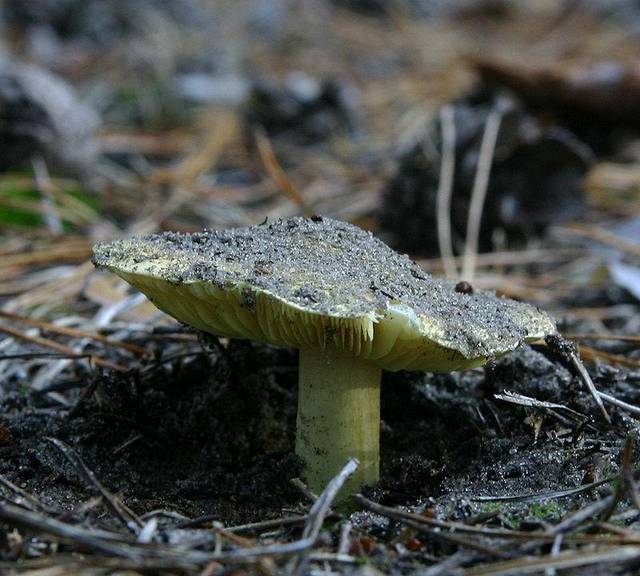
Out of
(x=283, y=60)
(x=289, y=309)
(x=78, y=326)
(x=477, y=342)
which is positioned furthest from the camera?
(x=283, y=60)

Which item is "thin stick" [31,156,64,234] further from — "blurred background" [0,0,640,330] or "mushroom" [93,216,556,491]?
"mushroom" [93,216,556,491]

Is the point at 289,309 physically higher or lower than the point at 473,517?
higher

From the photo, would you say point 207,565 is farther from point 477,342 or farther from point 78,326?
point 78,326

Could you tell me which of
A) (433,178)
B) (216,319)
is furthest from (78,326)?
(433,178)

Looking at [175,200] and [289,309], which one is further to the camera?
[175,200]

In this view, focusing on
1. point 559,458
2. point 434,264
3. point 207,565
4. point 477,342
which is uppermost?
point 434,264

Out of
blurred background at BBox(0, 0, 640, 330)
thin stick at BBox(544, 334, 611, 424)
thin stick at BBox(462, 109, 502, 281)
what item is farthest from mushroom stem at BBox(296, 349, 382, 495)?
thin stick at BBox(462, 109, 502, 281)

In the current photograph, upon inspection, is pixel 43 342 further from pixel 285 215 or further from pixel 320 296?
pixel 285 215

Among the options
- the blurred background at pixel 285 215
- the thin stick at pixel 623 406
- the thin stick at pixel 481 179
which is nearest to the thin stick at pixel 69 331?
the blurred background at pixel 285 215
